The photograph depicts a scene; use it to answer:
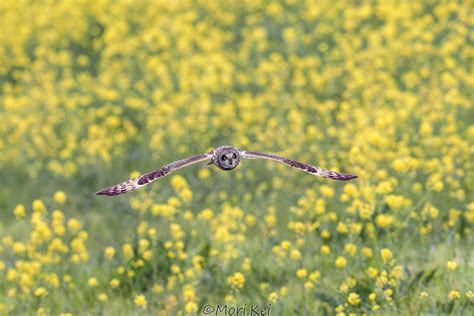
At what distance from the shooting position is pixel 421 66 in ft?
35.2

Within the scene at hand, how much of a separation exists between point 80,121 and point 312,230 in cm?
455

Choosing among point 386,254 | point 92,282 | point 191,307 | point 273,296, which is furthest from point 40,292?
point 386,254

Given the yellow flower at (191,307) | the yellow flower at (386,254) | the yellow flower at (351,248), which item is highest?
the yellow flower at (351,248)

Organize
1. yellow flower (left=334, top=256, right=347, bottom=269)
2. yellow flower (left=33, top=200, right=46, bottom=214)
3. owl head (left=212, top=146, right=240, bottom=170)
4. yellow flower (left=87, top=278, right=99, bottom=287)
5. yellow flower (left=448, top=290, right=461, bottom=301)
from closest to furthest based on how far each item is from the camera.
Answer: owl head (left=212, top=146, right=240, bottom=170), yellow flower (left=448, top=290, right=461, bottom=301), yellow flower (left=334, top=256, right=347, bottom=269), yellow flower (left=87, top=278, right=99, bottom=287), yellow flower (left=33, top=200, right=46, bottom=214)

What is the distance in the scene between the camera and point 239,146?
364 inches

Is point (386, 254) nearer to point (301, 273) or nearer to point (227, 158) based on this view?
point (301, 273)

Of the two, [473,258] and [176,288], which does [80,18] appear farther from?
[473,258]

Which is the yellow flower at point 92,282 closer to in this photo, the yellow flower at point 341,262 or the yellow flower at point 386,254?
the yellow flower at point 341,262

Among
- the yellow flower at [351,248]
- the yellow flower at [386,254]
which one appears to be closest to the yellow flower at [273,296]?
the yellow flower at [351,248]

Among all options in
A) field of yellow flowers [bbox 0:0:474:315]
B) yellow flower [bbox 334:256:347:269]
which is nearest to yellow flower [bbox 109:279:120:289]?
field of yellow flowers [bbox 0:0:474:315]

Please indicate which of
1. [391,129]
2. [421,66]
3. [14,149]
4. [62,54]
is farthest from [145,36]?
[391,129]

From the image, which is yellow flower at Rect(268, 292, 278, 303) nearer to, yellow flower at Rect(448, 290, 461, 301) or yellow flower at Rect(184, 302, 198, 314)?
yellow flower at Rect(184, 302, 198, 314)

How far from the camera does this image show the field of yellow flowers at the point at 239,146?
6.26 metres

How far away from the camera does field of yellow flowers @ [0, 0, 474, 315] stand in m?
6.26
